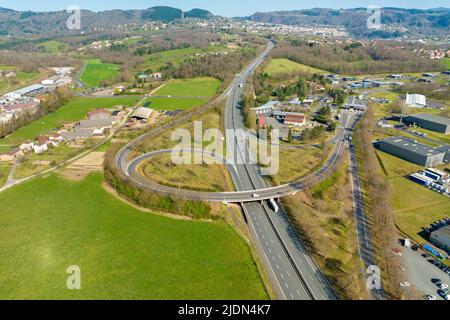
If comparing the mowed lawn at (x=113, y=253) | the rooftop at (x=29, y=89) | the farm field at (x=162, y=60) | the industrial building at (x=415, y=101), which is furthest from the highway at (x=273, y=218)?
the farm field at (x=162, y=60)

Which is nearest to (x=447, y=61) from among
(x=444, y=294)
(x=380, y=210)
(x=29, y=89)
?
(x=380, y=210)

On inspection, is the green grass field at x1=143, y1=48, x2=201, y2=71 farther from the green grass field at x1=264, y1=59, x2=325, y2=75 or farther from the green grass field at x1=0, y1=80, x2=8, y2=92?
the green grass field at x1=0, y1=80, x2=8, y2=92

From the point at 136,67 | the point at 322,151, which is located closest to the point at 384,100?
the point at 322,151

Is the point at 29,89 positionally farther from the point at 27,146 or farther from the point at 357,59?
the point at 357,59

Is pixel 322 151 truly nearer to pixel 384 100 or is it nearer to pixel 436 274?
pixel 436 274

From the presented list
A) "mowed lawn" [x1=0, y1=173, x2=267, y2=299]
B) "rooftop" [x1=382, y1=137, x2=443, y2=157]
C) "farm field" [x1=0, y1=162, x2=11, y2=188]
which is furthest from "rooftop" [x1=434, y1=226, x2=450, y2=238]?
"farm field" [x1=0, y1=162, x2=11, y2=188]
